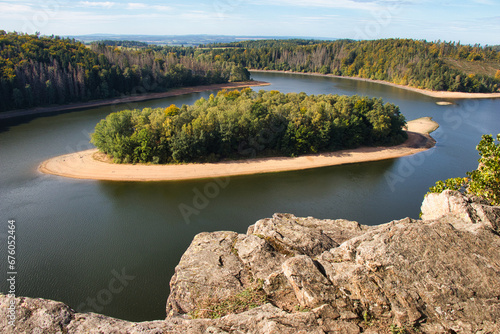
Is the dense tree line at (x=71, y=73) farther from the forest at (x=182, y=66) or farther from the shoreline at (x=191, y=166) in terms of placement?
the shoreline at (x=191, y=166)

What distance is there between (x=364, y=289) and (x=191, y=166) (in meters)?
27.7

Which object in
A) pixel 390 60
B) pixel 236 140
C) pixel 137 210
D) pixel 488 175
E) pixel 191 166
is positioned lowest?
pixel 137 210

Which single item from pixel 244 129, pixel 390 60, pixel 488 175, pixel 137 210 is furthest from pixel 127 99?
pixel 390 60

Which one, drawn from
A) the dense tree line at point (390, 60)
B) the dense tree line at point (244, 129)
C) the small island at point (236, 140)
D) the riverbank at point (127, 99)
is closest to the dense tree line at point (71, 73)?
the riverbank at point (127, 99)

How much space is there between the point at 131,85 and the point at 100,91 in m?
9.36

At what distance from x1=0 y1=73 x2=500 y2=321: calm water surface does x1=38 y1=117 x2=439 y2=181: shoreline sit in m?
1.06

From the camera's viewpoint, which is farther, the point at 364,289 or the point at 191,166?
the point at 191,166

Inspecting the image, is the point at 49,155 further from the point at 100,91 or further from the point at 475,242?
the point at 475,242

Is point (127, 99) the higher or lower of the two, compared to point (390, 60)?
lower

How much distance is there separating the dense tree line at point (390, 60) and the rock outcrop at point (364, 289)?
317ft

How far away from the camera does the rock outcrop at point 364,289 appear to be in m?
7.30

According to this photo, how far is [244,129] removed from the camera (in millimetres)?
36875

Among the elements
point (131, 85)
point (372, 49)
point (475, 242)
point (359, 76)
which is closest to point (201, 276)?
point (475, 242)

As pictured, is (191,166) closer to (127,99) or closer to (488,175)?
(488,175)
